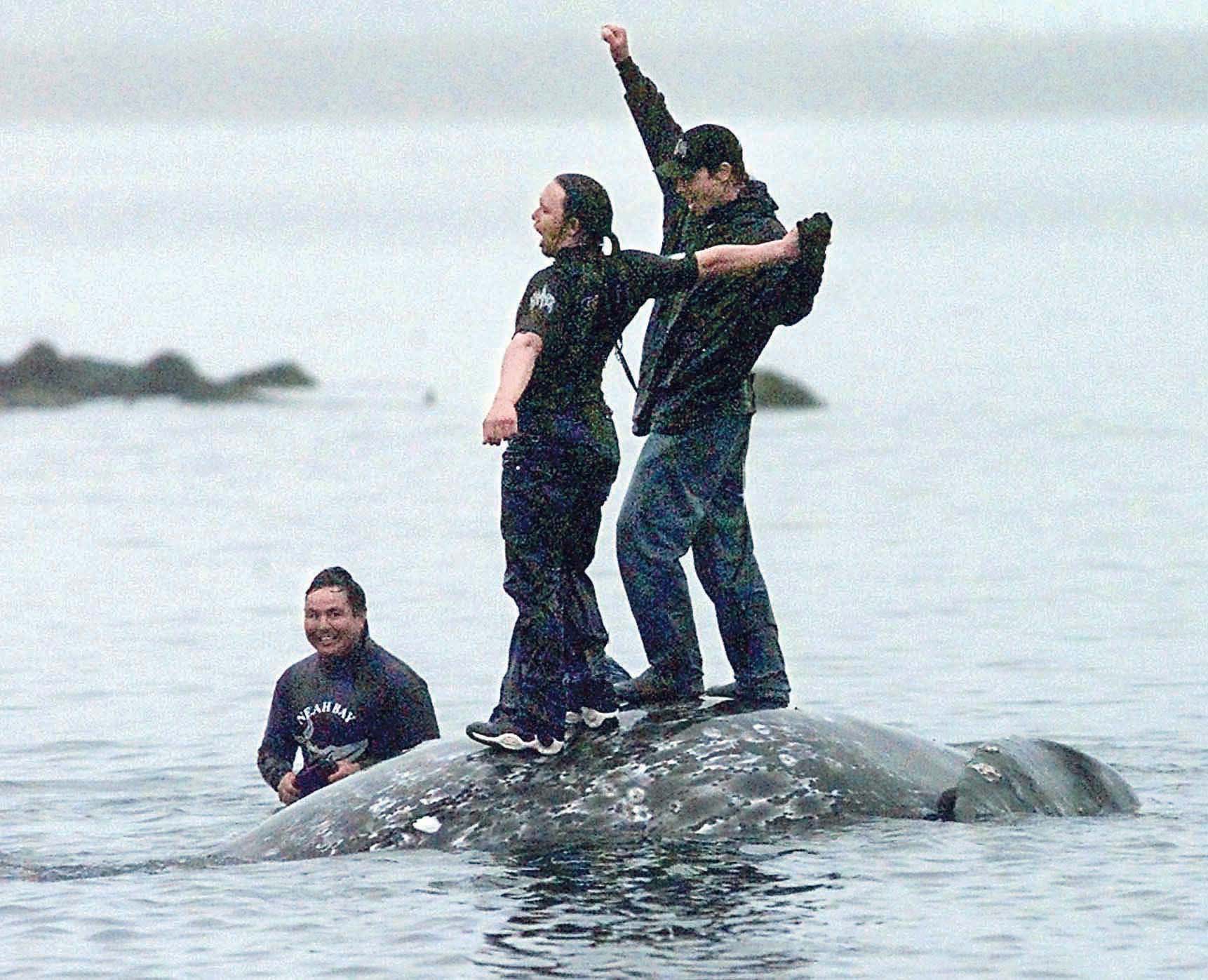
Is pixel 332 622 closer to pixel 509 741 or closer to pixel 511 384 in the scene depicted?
pixel 509 741

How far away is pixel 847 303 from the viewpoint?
139125mm

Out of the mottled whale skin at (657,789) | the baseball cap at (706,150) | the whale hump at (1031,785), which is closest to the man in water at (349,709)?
the mottled whale skin at (657,789)

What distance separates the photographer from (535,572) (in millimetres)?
14109

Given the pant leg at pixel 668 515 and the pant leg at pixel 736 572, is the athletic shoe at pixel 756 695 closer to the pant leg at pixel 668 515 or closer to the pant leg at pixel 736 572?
the pant leg at pixel 736 572

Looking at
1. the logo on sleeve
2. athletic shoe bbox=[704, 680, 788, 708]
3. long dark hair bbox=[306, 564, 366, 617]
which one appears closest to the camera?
the logo on sleeve

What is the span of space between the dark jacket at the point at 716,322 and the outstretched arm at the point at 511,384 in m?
1.15

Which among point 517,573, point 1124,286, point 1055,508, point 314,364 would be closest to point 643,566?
point 517,573

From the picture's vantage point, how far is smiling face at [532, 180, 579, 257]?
45.2 ft

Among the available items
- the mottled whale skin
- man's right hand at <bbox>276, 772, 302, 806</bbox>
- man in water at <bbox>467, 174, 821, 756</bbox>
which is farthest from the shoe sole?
man's right hand at <bbox>276, 772, 302, 806</bbox>

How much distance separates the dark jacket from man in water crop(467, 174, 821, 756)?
619mm

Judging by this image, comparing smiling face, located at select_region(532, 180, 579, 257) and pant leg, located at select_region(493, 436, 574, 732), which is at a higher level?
smiling face, located at select_region(532, 180, 579, 257)

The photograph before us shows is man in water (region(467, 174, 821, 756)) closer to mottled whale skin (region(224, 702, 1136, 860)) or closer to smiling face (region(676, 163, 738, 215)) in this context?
smiling face (region(676, 163, 738, 215))

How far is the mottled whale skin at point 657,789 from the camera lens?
14773mm

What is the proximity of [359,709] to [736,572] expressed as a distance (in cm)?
226
